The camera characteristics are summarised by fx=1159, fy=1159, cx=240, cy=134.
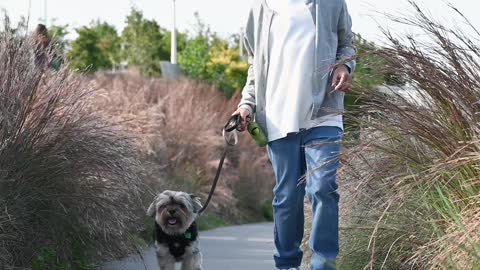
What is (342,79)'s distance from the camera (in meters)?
6.32

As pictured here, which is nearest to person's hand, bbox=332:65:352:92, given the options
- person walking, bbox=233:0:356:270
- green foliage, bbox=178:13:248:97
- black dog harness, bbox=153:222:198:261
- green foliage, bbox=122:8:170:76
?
person walking, bbox=233:0:356:270

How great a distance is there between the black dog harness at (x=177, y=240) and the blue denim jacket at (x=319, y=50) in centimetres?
200

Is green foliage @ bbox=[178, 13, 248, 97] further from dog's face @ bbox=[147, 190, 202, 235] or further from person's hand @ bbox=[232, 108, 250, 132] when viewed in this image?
person's hand @ bbox=[232, 108, 250, 132]

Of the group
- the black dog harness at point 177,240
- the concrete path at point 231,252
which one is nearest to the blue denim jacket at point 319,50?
the black dog harness at point 177,240

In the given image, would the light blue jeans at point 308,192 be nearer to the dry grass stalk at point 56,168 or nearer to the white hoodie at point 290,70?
the white hoodie at point 290,70

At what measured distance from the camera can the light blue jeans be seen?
6.25 metres

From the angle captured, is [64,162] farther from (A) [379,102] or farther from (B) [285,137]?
(A) [379,102]

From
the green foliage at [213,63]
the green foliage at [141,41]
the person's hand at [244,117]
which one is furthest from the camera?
the green foliage at [141,41]

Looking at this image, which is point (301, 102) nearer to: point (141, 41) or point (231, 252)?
point (231, 252)

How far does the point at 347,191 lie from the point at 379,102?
106 cm

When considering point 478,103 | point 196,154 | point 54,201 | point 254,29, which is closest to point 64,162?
point 54,201

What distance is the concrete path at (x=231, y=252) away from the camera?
30.6 feet

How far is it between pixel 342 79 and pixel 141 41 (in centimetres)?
2721

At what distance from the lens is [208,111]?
1803 centimetres
